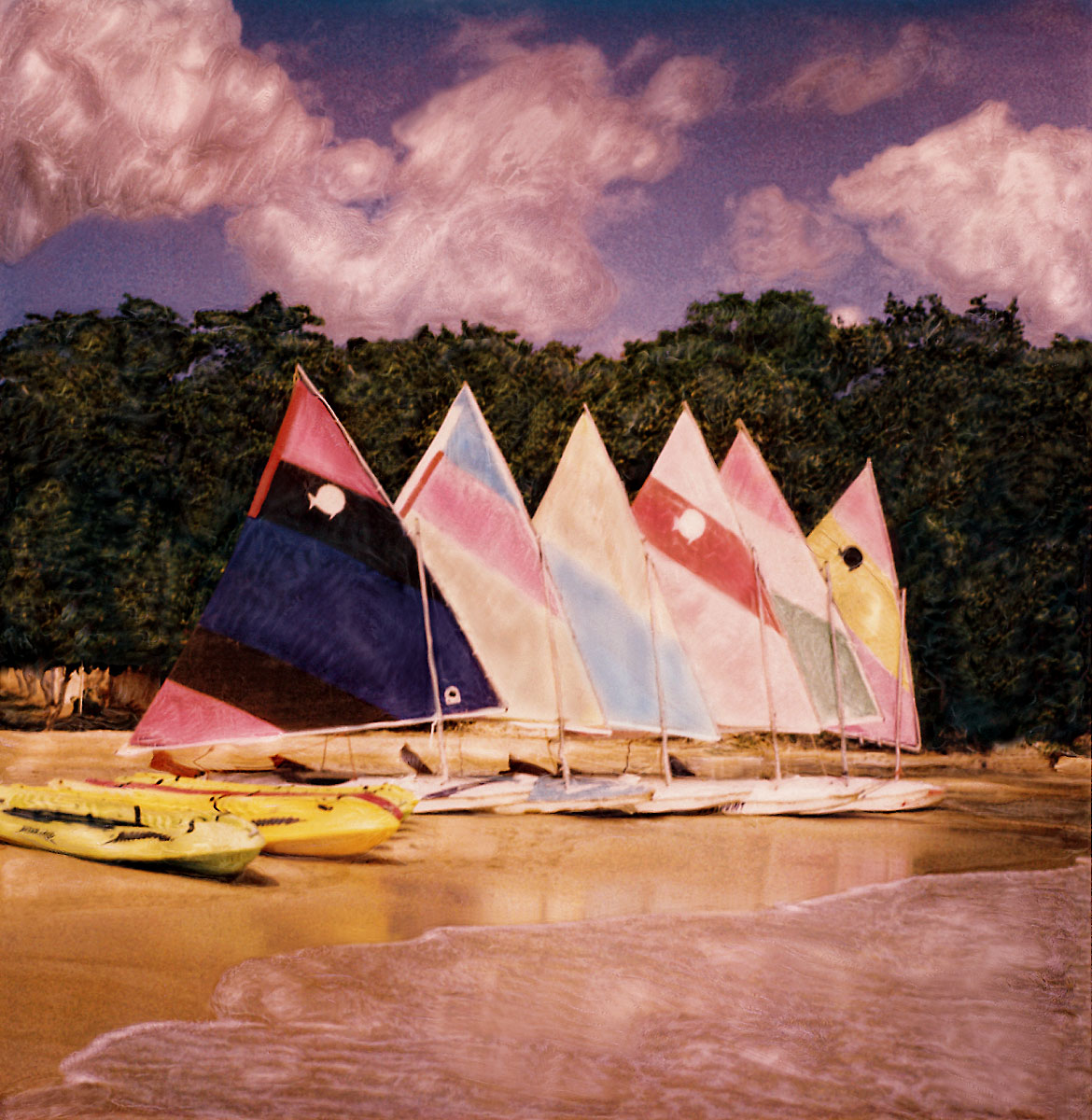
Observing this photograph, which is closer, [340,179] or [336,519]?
[340,179]

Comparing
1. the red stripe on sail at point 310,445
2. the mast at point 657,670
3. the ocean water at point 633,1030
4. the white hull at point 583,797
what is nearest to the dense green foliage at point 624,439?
the red stripe on sail at point 310,445

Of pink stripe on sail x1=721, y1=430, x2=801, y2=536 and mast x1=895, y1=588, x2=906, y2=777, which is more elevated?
pink stripe on sail x1=721, y1=430, x2=801, y2=536

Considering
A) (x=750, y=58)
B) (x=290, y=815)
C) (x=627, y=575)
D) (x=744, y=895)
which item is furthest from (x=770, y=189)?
(x=290, y=815)

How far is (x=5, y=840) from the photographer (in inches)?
162

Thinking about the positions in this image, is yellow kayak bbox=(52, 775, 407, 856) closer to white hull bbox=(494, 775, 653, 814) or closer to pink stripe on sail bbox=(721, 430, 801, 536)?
white hull bbox=(494, 775, 653, 814)

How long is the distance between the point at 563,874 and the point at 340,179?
313 centimetres

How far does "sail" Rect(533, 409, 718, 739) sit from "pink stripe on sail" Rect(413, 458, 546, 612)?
21 centimetres

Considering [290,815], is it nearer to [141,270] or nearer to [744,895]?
[744,895]

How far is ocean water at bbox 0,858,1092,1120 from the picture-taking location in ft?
10.7

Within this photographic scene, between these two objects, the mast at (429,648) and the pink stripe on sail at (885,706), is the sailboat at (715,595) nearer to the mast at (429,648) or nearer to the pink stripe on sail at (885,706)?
the pink stripe on sail at (885,706)

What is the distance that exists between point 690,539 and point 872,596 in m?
1.12

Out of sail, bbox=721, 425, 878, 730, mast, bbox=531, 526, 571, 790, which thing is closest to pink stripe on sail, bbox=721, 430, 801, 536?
sail, bbox=721, 425, 878, 730

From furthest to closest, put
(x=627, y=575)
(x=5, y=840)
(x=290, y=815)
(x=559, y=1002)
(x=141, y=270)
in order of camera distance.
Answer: (x=627, y=575), (x=290, y=815), (x=141, y=270), (x=5, y=840), (x=559, y=1002)

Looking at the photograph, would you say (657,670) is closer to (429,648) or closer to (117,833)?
(429,648)
